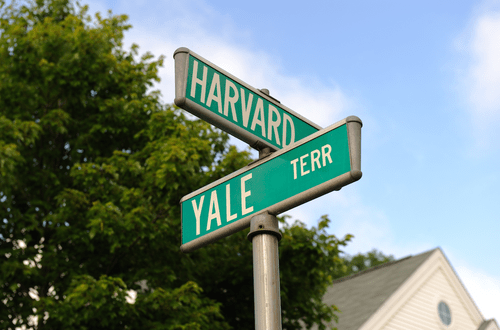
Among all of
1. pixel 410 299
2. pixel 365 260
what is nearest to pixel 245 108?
pixel 410 299

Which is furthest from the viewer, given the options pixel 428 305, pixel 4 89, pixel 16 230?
pixel 428 305

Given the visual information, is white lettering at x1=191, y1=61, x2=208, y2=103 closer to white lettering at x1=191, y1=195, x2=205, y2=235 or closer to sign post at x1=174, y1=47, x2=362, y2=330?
sign post at x1=174, y1=47, x2=362, y2=330

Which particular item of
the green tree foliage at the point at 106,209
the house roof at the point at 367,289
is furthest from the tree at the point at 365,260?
the green tree foliage at the point at 106,209

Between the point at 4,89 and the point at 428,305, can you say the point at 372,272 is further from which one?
the point at 4,89

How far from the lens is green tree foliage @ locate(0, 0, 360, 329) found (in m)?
8.90

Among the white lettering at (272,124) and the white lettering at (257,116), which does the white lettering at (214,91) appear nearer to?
the white lettering at (257,116)

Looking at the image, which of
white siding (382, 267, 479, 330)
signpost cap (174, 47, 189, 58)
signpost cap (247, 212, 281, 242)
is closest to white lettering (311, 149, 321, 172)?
signpost cap (247, 212, 281, 242)

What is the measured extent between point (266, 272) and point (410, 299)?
1799 centimetres

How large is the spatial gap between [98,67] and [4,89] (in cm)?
194

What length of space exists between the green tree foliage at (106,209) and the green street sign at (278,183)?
510cm

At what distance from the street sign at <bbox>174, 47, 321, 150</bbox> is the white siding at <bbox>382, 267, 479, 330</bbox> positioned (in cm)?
1624

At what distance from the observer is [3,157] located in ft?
29.1

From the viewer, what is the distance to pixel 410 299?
63.7ft

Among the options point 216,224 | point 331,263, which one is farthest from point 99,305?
point 216,224
